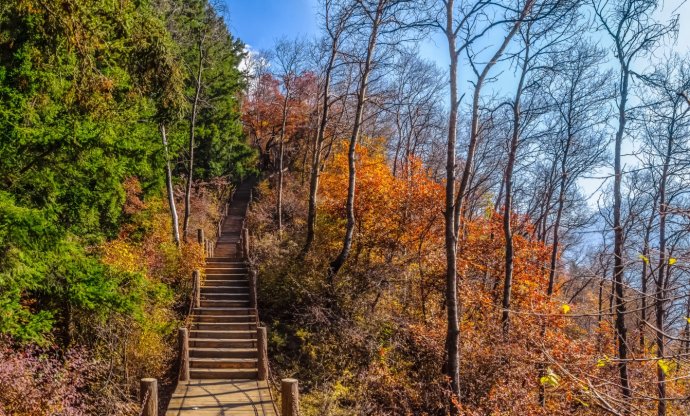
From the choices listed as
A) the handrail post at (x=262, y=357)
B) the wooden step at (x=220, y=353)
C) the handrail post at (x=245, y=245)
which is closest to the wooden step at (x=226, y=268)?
the handrail post at (x=245, y=245)

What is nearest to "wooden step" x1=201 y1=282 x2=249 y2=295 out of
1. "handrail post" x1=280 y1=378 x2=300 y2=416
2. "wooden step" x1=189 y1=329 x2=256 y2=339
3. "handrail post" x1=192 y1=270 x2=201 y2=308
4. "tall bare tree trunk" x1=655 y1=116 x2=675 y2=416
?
A: "handrail post" x1=192 y1=270 x2=201 y2=308

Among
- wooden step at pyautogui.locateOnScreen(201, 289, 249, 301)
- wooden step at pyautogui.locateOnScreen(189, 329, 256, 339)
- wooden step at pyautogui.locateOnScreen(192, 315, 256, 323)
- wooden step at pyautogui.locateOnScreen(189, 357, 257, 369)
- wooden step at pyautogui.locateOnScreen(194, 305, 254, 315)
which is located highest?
wooden step at pyautogui.locateOnScreen(201, 289, 249, 301)

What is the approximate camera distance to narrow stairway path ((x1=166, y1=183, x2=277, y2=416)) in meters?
9.11

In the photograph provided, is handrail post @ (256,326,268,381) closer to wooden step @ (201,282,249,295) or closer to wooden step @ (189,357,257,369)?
wooden step @ (189,357,257,369)

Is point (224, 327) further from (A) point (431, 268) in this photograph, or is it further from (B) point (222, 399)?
(A) point (431, 268)

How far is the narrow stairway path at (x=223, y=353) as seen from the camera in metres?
9.11

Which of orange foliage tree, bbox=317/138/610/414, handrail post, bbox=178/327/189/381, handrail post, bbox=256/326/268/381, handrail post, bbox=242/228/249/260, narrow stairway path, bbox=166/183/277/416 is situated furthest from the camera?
handrail post, bbox=242/228/249/260

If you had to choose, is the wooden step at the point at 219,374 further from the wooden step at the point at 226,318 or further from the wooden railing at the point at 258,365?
the wooden step at the point at 226,318

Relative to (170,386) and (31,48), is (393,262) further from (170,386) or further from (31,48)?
(31,48)

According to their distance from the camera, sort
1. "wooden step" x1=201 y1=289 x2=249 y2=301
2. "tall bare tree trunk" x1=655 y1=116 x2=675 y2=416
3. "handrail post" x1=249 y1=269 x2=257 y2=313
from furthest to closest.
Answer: "wooden step" x1=201 y1=289 x2=249 y2=301, "handrail post" x1=249 y1=269 x2=257 y2=313, "tall bare tree trunk" x1=655 y1=116 x2=675 y2=416

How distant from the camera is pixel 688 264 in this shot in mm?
3311

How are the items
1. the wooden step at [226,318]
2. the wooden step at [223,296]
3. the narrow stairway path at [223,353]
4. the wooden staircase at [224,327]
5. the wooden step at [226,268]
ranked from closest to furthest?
the narrow stairway path at [223,353]
the wooden staircase at [224,327]
the wooden step at [226,318]
the wooden step at [223,296]
the wooden step at [226,268]

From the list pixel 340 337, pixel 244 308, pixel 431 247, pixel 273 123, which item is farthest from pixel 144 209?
pixel 273 123

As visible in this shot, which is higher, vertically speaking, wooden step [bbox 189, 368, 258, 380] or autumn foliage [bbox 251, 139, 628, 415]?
autumn foliage [bbox 251, 139, 628, 415]
